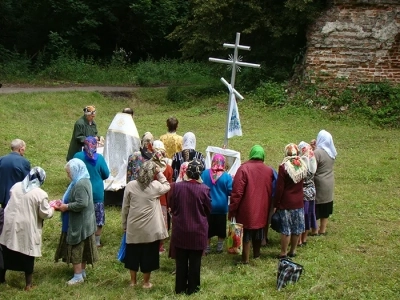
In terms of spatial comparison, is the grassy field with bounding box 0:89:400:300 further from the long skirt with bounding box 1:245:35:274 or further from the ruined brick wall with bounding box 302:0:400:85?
the ruined brick wall with bounding box 302:0:400:85

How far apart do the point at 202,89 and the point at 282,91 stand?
11.6ft

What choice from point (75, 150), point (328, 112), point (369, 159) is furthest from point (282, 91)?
point (75, 150)

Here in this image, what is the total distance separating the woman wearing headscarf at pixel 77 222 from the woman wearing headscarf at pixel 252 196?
1.64 metres

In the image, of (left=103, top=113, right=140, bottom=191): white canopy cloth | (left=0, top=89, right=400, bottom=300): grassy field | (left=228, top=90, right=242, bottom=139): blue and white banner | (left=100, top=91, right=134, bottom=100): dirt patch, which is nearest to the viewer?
(left=0, top=89, right=400, bottom=300): grassy field

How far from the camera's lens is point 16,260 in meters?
6.55

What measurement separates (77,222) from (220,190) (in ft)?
5.88

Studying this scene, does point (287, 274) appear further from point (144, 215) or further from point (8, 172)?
point (8, 172)

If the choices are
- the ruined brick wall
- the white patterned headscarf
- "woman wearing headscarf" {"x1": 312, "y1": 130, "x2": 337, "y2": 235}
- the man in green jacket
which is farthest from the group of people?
the ruined brick wall

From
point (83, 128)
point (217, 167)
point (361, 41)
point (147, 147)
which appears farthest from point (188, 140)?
point (361, 41)

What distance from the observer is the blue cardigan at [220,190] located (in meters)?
7.47

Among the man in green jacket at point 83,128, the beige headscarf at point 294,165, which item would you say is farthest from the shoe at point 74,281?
the man in green jacket at point 83,128

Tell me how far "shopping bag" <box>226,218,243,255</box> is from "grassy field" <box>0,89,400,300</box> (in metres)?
0.21

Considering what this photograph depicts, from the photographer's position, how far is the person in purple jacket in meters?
6.33

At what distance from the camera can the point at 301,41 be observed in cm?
1936
